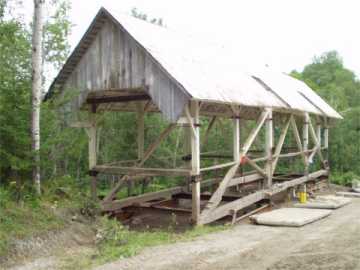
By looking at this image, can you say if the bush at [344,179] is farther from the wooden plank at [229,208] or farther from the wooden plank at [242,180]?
the wooden plank at [229,208]

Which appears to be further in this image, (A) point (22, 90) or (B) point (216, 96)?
(B) point (216, 96)

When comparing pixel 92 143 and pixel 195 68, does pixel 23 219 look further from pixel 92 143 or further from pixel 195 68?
pixel 195 68

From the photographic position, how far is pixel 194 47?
14.6 metres

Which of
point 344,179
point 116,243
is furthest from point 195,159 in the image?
point 344,179

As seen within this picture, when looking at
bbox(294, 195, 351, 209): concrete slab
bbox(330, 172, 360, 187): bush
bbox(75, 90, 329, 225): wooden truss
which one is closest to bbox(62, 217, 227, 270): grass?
bbox(75, 90, 329, 225): wooden truss

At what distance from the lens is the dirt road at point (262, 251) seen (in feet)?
23.3

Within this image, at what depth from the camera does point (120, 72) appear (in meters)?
11.4

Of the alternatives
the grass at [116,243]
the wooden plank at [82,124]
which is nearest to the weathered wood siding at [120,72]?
the wooden plank at [82,124]

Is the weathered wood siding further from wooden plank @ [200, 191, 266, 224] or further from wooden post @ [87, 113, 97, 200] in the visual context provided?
wooden plank @ [200, 191, 266, 224]

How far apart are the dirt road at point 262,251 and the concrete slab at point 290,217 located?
485mm

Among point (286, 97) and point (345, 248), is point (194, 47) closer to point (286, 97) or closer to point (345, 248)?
point (286, 97)

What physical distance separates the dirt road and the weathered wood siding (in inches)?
130

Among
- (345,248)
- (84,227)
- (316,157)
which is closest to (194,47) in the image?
(84,227)

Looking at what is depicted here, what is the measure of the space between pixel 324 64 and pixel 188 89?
64445 mm
